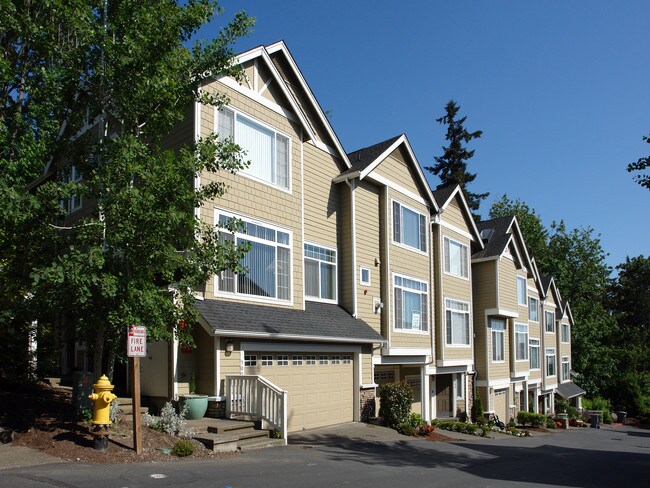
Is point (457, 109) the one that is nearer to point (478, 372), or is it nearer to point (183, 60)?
point (478, 372)

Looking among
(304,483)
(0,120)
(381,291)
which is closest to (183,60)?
(0,120)

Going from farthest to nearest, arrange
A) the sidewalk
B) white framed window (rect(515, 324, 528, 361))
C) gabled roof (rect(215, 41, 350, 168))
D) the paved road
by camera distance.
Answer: white framed window (rect(515, 324, 528, 361)) → gabled roof (rect(215, 41, 350, 168)) → the sidewalk → the paved road

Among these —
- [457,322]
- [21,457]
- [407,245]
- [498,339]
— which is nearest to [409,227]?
[407,245]

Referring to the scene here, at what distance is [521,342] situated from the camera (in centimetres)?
3584

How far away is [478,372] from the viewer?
3042 cm

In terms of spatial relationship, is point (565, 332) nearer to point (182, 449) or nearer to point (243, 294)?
point (243, 294)

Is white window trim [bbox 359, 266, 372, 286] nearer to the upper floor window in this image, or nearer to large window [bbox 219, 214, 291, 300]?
large window [bbox 219, 214, 291, 300]

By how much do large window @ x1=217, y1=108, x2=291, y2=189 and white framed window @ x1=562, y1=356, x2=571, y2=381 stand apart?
36.0 metres

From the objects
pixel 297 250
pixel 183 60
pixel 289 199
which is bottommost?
pixel 297 250

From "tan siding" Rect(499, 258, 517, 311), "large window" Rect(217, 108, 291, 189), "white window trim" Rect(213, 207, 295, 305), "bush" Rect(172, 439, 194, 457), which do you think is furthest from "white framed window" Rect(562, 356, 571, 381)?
"bush" Rect(172, 439, 194, 457)

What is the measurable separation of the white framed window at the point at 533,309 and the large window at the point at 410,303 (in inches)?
637

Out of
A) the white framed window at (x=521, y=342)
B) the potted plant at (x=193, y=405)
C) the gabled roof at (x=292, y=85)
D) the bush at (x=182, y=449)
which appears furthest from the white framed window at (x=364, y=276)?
the white framed window at (x=521, y=342)

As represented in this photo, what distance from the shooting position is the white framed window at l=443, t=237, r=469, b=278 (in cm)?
2712

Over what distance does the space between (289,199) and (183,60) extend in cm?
668
